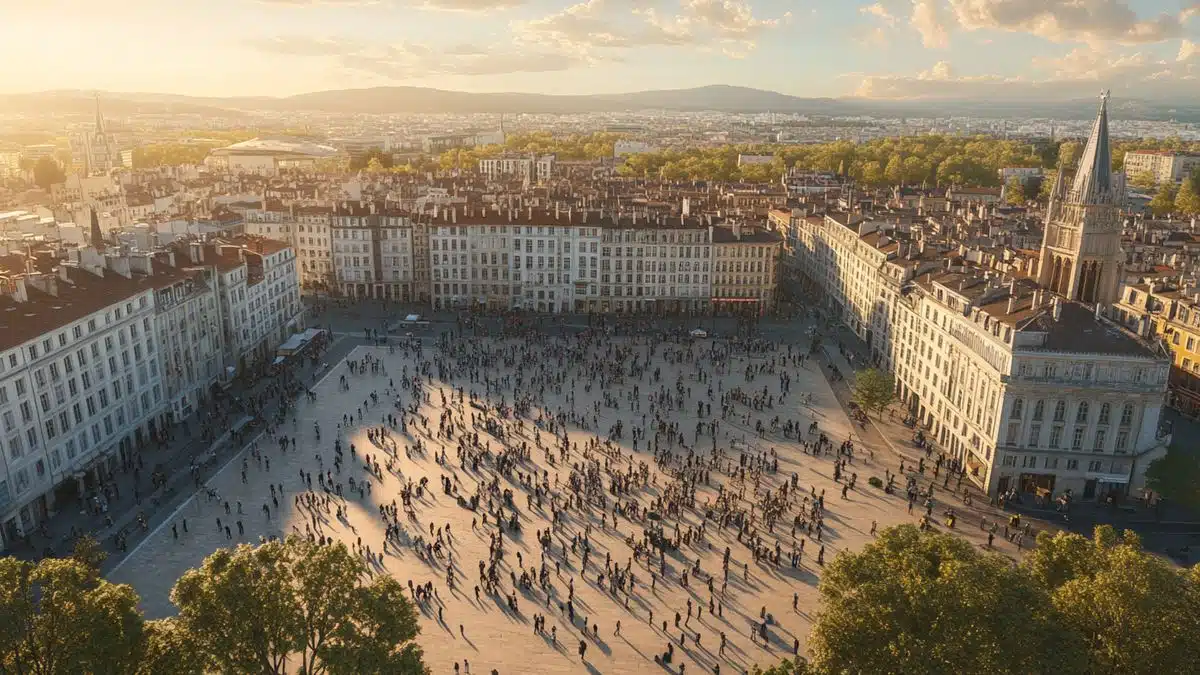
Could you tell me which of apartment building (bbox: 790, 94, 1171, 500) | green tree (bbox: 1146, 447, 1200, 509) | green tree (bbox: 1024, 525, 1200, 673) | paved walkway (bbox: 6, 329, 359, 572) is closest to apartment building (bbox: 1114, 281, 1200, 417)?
apartment building (bbox: 790, 94, 1171, 500)

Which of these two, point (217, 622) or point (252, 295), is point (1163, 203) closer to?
point (252, 295)

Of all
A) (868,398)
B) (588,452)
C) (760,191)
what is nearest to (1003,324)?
(868,398)

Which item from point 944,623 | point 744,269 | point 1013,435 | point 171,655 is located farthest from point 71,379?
point 744,269

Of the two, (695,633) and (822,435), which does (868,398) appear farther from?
(695,633)

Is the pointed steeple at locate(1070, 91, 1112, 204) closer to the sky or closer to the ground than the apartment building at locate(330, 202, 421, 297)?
closer to the sky

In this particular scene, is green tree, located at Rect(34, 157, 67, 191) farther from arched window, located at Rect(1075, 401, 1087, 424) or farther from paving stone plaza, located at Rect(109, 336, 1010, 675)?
arched window, located at Rect(1075, 401, 1087, 424)

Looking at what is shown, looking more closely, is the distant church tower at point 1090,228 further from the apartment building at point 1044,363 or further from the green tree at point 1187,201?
the green tree at point 1187,201

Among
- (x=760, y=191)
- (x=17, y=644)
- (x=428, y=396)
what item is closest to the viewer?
(x=17, y=644)
